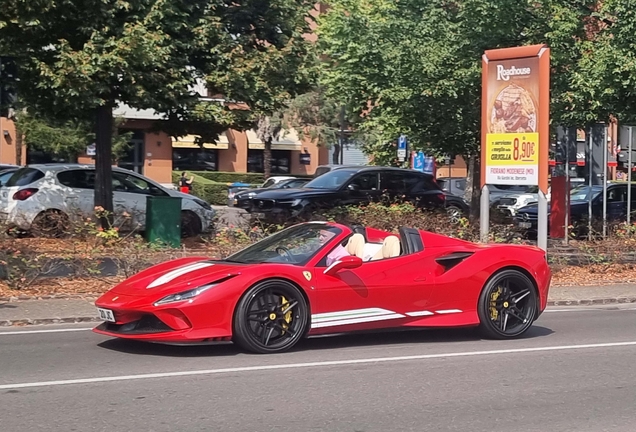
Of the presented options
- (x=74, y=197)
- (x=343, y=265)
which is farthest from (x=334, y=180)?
(x=343, y=265)

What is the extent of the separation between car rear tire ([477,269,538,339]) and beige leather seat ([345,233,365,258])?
142 cm

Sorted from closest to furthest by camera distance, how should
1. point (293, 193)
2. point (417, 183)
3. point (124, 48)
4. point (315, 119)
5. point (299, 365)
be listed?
point (299, 365) → point (124, 48) → point (293, 193) → point (417, 183) → point (315, 119)

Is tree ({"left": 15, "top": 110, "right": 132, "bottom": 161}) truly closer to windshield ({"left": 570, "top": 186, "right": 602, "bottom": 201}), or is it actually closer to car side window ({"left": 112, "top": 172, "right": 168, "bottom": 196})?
car side window ({"left": 112, "top": 172, "right": 168, "bottom": 196})

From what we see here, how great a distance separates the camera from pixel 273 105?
1752 centimetres

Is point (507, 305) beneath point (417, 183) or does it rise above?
beneath

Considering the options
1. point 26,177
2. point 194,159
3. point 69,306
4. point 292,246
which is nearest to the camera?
point 292,246

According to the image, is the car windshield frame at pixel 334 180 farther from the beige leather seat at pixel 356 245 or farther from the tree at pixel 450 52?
the beige leather seat at pixel 356 245

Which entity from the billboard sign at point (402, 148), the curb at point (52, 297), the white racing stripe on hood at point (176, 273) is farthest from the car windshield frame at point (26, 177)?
the billboard sign at point (402, 148)

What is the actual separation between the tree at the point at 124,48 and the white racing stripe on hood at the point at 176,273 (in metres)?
6.72

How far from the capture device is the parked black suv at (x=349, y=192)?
814 inches

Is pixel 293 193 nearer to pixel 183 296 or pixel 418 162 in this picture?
pixel 183 296

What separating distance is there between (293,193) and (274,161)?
38156 millimetres

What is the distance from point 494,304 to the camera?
9758 mm

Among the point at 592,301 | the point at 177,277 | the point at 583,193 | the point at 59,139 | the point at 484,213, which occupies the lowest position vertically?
the point at 592,301
